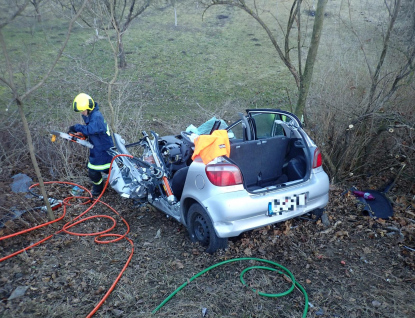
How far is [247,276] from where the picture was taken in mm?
3768

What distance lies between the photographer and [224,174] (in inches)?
148

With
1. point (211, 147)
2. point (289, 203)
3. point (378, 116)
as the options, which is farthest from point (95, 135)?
point (378, 116)

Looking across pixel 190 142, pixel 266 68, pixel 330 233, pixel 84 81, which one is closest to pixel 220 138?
pixel 190 142

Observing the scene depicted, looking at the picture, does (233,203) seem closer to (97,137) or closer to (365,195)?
(365,195)

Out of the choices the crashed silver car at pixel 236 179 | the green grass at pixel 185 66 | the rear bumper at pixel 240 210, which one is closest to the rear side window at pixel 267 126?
the crashed silver car at pixel 236 179

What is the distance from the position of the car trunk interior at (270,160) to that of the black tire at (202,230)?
Result: 2.45 feet

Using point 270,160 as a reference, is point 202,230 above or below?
below

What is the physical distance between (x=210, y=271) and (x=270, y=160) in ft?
5.44

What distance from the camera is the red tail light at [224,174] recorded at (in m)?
3.76

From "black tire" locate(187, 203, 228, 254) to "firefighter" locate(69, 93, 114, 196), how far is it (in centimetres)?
231

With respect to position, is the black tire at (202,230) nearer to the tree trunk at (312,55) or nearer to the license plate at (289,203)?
the license plate at (289,203)

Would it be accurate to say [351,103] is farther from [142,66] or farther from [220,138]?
[142,66]

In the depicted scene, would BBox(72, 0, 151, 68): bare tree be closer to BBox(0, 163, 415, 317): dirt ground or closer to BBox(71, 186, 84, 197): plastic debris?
BBox(71, 186, 84, 197): plastic debris

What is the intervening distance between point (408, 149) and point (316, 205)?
2.45 meters
